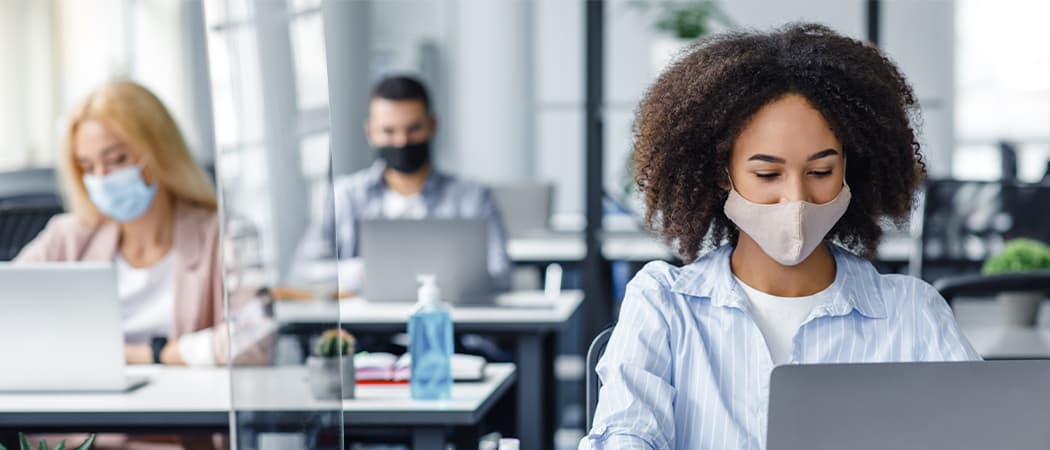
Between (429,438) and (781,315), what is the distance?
885 mm

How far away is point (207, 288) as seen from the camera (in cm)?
282

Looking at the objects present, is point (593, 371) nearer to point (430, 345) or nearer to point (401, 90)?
point (430, 345)

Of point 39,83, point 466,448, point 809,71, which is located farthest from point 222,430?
point 39,83

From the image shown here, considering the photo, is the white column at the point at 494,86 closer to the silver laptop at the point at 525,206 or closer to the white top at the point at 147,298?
the silver laptop at the point at 525,206

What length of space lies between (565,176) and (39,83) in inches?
157

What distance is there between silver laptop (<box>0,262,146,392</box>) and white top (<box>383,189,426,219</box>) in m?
1.77

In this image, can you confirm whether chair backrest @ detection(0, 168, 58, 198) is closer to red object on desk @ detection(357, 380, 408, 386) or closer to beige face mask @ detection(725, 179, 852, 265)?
red object on desk @ detection(357, 380, 408, 386)

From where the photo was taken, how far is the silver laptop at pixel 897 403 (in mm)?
1115

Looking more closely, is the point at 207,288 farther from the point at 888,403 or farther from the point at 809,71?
the point at 888,403

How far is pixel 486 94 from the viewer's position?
8.23 m

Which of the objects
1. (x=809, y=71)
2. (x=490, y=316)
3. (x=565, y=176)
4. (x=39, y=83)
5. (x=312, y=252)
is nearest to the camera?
(x=809, y=71)

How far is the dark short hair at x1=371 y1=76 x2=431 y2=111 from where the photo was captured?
149 inches

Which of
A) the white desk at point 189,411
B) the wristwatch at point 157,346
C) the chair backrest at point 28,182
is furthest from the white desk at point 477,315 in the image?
the chair backrest at point 28,182

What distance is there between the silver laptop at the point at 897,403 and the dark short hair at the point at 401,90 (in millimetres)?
2784
